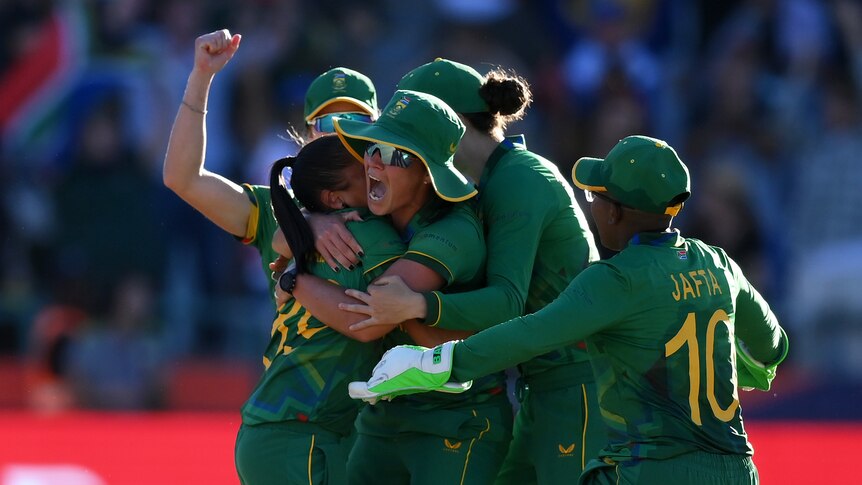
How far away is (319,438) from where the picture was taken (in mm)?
3363

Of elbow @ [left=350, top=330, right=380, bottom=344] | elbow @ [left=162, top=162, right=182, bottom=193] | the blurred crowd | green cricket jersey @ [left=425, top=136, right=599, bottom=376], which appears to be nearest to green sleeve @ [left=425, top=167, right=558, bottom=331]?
green cricket jersey @ [left=425, top=136, right=599, bottom=376]

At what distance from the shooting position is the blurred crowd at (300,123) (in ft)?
31.3

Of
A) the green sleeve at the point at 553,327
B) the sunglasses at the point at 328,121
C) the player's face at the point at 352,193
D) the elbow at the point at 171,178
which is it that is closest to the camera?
the green sleeve at the point at 553,327

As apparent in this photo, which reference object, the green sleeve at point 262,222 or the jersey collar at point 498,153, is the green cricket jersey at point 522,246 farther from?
the green sleeve at point 262,222

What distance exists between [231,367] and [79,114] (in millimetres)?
2260

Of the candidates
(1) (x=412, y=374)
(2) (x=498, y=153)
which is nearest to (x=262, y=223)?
(2) (x=498, y=153)

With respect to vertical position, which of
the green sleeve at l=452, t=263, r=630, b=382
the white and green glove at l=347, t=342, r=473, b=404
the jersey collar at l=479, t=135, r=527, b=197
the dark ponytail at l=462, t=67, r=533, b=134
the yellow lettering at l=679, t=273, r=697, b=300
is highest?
the dark ponytail at l=462, t=67, r=533, b=134

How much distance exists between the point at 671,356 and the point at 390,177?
2.79 ft

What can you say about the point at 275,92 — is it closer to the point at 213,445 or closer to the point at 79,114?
the point at 79,114

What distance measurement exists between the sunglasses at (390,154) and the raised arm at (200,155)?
0.51 meters

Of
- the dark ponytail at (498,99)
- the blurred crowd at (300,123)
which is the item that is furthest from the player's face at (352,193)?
the blurred crowd at (300,123)

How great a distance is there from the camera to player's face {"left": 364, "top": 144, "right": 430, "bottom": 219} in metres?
3.39

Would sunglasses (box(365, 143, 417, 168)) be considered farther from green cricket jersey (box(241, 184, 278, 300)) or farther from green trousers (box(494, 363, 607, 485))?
green trousers (box(494, 363, 607, 485))

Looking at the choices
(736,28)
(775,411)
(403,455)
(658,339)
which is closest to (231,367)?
(775,411)
